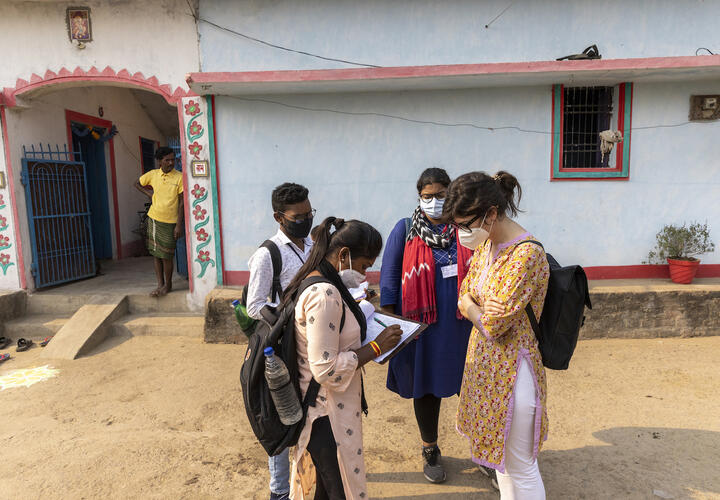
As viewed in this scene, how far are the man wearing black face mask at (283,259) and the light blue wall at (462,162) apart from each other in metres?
3.19

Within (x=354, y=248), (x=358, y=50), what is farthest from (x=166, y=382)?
(x=358, y=50)

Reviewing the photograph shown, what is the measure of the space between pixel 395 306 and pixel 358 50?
3.86 meters

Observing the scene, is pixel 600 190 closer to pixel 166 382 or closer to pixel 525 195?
pixel 525 195

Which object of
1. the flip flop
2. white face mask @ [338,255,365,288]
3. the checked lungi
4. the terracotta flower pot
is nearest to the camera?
white face mask @ [338,255,365,288]

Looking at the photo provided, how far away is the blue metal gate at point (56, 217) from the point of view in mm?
5973

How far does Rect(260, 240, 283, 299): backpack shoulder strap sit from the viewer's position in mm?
2404

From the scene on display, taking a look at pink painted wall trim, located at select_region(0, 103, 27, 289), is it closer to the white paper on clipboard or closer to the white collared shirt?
the white collared shirt

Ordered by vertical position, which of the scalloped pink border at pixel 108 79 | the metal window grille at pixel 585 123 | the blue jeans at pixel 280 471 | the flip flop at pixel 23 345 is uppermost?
the scalloped pink border at pixel 108 79

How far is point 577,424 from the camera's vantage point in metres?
3.33

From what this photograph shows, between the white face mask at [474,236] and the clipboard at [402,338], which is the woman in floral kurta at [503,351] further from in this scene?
the clipboard at [402,338]

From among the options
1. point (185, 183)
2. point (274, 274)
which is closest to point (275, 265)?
point (274, 274)

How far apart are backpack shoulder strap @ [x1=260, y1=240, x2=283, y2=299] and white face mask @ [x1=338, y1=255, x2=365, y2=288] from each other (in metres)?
0.69

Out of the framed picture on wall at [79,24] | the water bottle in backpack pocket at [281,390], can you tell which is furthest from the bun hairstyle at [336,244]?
the framed picture on wall at [79,24]

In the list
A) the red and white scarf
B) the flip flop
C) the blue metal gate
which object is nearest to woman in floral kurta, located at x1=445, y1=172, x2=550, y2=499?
the red and white scarf
